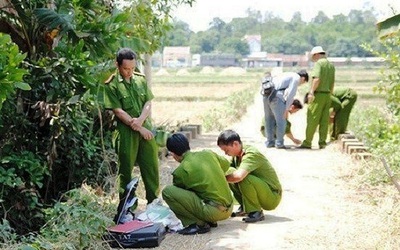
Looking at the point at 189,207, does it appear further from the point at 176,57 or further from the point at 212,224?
the point at 176,57

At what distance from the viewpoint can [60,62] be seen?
7.30 metres

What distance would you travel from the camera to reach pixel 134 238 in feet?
21.1

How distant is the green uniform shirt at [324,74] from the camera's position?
1234 cm

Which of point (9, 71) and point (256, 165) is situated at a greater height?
point (9, 71)

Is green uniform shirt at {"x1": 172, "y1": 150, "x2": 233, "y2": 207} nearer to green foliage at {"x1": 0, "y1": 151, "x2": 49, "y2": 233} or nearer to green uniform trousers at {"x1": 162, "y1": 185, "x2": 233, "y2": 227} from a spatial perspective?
green uniform trousers at {"x1": 162, "y1": 185, "x2": 233, "y2": 227}

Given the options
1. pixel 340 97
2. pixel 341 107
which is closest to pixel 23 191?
pixel 341 107

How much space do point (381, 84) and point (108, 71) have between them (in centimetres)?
421

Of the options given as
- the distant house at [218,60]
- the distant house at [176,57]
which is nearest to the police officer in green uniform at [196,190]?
the distant house at [218,60]

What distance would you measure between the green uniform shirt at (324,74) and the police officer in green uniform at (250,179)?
16.9 ft

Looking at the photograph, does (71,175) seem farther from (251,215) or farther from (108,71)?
(251,215)

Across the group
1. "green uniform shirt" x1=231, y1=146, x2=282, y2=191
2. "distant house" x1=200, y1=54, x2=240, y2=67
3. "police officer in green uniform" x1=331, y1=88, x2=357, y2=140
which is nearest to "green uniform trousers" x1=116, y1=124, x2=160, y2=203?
"green uniform shirt" x1=231, y1=146, x2=282, y2=191

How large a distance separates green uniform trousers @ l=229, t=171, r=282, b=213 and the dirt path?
17 cm

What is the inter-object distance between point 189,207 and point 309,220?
141 centimetres

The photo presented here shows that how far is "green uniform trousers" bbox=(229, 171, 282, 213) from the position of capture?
734 centimetres
